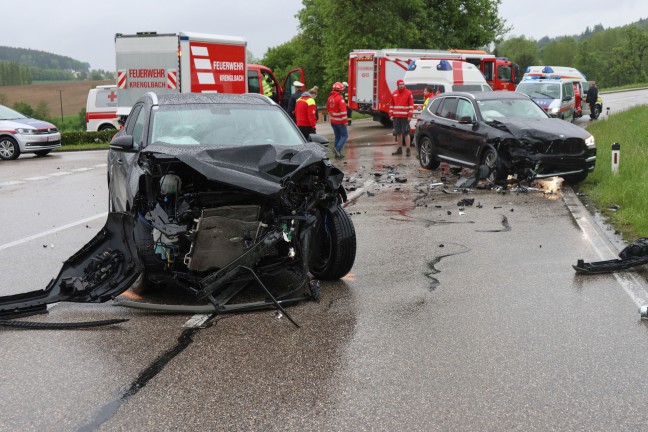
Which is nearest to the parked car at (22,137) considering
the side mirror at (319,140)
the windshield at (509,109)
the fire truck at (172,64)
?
the fire truck at (172,64)

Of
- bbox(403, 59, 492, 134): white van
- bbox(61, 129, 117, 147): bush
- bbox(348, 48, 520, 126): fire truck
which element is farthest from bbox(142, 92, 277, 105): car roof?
bbox(348, 48, 520, 126): fire truck

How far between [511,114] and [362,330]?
10.5 metres

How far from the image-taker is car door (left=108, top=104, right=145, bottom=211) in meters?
7.30

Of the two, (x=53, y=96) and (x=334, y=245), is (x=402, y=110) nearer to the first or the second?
(x=334, y=245)

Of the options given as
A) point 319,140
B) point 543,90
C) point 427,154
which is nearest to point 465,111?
point 427,154

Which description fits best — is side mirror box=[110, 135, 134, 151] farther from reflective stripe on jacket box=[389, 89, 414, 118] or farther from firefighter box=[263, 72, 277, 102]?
firefighter box=[263, 72, 277, 102]

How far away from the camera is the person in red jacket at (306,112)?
19766 millimetres

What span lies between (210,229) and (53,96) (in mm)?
82824

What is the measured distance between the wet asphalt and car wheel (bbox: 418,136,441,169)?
28.0ft

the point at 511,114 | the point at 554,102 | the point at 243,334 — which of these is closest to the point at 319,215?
the point at 243,334

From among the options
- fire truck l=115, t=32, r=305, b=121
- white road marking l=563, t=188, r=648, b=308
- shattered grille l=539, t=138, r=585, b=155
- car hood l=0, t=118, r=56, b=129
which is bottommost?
white road marking l=563, t=188, r=648, b=308

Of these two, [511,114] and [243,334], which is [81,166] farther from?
[243,334]

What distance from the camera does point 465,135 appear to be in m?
15.7

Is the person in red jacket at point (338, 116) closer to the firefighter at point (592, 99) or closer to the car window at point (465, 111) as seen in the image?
the car window at point (465, 111)
